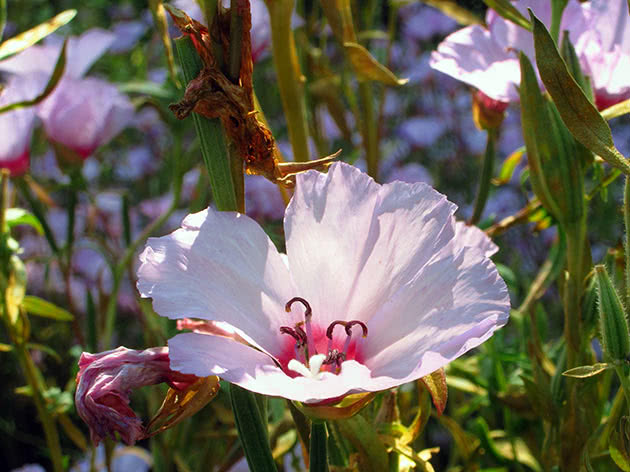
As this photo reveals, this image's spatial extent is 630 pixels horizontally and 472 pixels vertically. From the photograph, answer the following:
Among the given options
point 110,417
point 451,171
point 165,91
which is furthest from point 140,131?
point 110,417

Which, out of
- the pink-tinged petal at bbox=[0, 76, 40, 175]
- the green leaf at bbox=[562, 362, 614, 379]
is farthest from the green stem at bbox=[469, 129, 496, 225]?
the pink-tinged petal at bbox=[0, 76, 40, 175]

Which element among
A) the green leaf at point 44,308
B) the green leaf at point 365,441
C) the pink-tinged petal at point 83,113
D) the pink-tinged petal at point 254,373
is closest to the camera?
the pink-tinged petal at point 254,373

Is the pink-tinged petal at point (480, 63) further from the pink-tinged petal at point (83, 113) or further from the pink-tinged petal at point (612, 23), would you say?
the pink-tinged petal at point (83, 113)

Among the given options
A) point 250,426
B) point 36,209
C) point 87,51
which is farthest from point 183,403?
point 87,51

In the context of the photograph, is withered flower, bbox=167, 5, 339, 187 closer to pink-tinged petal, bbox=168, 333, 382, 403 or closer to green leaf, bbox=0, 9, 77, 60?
pink-tinged petal, bbox=168, 333, 382, 403

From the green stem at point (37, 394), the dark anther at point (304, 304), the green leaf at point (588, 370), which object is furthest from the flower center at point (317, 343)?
the green stem at point (37, 394)

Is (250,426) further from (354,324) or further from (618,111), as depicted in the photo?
(618,111)

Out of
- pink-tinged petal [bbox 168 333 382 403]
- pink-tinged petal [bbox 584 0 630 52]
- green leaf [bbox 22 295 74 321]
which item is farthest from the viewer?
green leaf [bbox 22 295 74 321]
